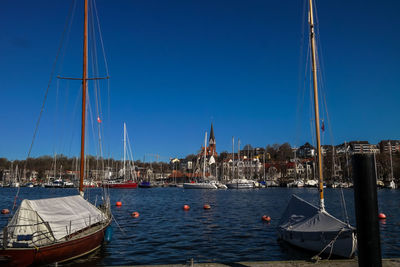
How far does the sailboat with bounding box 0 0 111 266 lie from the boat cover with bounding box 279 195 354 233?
11.3 m

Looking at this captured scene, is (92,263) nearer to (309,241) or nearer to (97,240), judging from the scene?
(97,240)

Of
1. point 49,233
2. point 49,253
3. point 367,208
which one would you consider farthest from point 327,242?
point 49,233

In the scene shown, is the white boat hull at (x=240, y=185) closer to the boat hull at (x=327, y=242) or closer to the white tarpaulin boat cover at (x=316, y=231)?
the white tarpaulin boat cover at (x=316, y=231)

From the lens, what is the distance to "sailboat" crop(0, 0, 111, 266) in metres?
12.4

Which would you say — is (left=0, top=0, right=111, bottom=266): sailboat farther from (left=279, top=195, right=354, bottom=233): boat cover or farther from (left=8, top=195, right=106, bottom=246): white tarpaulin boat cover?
(left=279, top=195, right=354, bottom=233): boat cover

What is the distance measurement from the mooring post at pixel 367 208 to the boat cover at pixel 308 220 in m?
6.25

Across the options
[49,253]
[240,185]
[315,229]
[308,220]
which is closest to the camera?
[49,253]

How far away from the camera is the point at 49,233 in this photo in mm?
14141

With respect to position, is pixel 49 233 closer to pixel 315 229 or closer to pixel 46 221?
pixel 46 221

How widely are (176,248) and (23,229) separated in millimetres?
9589

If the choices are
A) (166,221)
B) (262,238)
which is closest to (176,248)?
(262,238)

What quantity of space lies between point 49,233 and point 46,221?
2.00 feet

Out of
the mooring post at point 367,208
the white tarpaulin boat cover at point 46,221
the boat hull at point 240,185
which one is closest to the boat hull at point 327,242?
the mooring post at point 367,208

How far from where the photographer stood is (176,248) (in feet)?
66.8
